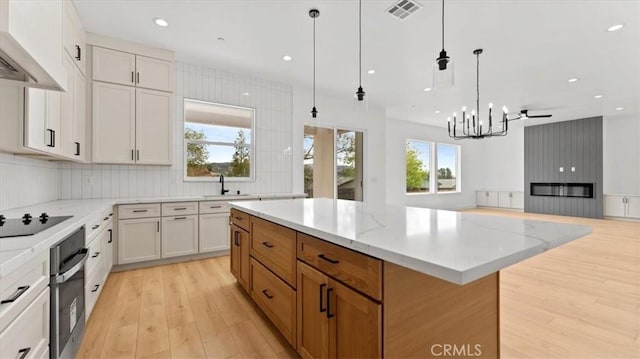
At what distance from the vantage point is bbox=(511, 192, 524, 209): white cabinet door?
375 inches

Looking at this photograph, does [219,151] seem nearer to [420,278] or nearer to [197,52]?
[197,52]

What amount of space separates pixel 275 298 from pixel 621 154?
397 inches

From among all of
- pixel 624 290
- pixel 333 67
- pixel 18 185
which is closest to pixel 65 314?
pixel 18 185

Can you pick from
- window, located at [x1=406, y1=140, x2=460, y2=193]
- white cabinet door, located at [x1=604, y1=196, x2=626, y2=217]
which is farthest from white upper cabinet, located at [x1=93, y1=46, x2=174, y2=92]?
white cabinet door, located at [x1=604, y1=196, x2=626, y2=217]

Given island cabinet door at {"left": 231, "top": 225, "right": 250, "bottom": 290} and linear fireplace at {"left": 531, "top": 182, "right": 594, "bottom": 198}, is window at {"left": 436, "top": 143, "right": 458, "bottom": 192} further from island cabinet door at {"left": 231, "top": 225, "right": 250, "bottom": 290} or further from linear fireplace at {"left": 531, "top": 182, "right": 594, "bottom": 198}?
island cabinet door at {"left": 231, "top": 225, "right": 250, "bottom": 290}

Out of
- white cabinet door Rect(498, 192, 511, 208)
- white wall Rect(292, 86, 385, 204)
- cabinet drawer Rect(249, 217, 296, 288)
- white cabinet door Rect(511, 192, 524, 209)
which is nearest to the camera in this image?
cabinet drawer Rect(249, 217, 296, 288)

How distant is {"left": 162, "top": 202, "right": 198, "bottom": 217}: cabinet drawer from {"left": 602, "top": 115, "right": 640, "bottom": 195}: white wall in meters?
10.2

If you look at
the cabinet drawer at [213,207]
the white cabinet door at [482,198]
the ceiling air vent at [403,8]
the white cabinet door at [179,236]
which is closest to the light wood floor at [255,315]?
the white cabinet door at [179,236]

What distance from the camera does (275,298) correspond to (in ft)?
6.46

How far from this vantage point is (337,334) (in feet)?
4.33

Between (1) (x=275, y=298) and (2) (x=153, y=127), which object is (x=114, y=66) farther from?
(1) (x=275, y=298)

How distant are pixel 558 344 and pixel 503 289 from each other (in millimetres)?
1033

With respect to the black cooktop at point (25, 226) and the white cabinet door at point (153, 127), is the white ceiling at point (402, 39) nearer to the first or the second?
the white cabinet door at point (153, 127)

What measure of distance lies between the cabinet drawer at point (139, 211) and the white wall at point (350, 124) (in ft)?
7.95
